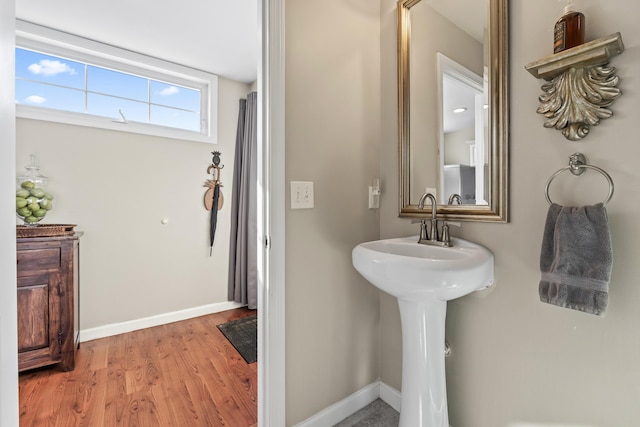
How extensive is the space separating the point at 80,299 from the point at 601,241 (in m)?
3.13

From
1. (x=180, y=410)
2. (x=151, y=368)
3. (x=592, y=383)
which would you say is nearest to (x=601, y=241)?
(x=592, y=383)

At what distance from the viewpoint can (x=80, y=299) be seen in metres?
2.26

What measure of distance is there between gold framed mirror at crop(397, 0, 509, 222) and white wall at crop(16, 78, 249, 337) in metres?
2.14

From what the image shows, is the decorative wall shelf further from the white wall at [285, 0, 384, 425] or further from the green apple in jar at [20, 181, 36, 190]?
the green apple in jar at [20, 181, 36, 190]

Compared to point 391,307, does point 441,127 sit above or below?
above

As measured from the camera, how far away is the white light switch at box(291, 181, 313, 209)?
4.19 ft

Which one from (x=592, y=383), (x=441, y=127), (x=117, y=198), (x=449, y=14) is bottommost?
(x=592, y=383)

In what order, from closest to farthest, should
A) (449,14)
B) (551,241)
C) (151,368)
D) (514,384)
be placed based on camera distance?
(551,241) < (514,384) < (449,14) < (151,368)

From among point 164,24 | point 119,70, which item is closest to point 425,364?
point 164,24

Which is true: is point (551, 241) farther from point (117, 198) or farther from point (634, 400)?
point (117, 198)

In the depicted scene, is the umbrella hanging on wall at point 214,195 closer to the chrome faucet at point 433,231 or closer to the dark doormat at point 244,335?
the dark doormat at point 244,335

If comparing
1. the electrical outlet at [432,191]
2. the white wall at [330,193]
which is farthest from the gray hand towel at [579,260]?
the white wall at [330,193]

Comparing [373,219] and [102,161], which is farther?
[102,161]

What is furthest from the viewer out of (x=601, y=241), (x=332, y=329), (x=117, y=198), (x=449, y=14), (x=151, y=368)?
(x=117, y=198)
